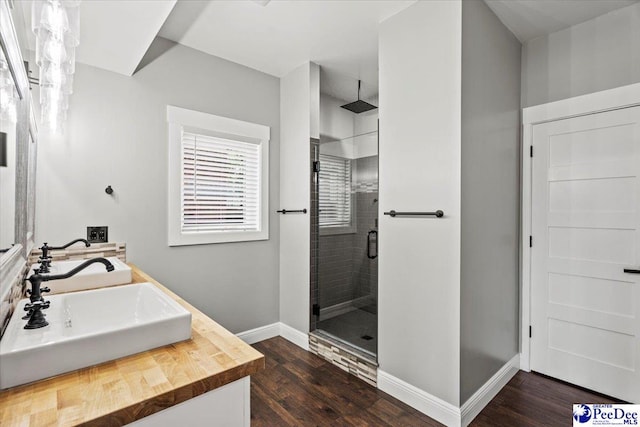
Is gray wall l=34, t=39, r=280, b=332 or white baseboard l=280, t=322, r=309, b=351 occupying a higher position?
gray wall l=34, t=39, r=280, b=332

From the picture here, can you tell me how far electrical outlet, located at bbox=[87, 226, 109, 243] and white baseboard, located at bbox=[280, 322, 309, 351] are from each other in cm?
177

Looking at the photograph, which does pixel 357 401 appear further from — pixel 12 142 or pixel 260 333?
pixel 12 142

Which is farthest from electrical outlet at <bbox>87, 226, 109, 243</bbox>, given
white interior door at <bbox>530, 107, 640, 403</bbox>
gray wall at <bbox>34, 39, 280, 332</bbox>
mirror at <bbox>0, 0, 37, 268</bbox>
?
white interior door at <bbox>530, 107, 640, 403</bbox>

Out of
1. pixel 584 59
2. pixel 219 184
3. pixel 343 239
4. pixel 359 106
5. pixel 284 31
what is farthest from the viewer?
pixel 359 106

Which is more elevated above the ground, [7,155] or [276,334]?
[7,155]

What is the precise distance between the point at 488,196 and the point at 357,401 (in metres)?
1.64

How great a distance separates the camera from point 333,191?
3.07 meters

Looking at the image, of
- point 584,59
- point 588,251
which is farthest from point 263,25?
point 588,251

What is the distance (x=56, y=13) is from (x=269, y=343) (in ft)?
9.17

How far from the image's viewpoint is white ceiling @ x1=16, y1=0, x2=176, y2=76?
160 cm

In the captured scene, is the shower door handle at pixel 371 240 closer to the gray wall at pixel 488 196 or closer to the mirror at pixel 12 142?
the gray wall at pixel 488 196

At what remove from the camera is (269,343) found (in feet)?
9.99

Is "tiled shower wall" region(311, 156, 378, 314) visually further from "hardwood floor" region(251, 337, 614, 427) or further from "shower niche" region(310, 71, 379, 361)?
"hardwood floor" region(251, 337, 614, 427)

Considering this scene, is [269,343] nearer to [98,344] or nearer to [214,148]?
[214,148]
